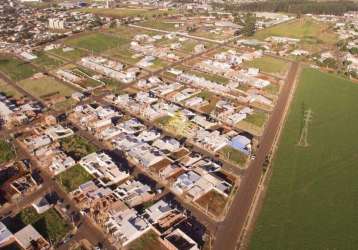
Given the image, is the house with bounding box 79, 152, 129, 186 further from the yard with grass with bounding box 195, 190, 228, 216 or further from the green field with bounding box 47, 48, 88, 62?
the green field with bounding box 47, 48, 88, 62

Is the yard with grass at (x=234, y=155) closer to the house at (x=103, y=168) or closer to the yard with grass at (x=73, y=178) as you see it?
the house at (x=103, y=168)

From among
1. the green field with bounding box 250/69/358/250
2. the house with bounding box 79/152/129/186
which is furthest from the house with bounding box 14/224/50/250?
the green field with bounding box 250/69/358/250

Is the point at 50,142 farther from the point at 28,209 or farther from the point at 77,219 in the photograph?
the point at 77,219

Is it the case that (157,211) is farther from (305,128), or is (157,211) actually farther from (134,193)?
(305,128)

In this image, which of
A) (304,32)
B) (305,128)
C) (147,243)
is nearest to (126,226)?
(147,243)

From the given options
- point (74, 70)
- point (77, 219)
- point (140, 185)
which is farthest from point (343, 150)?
point (74, 70)

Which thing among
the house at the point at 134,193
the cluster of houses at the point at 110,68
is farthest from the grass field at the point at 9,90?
the house at the point at 134,193
